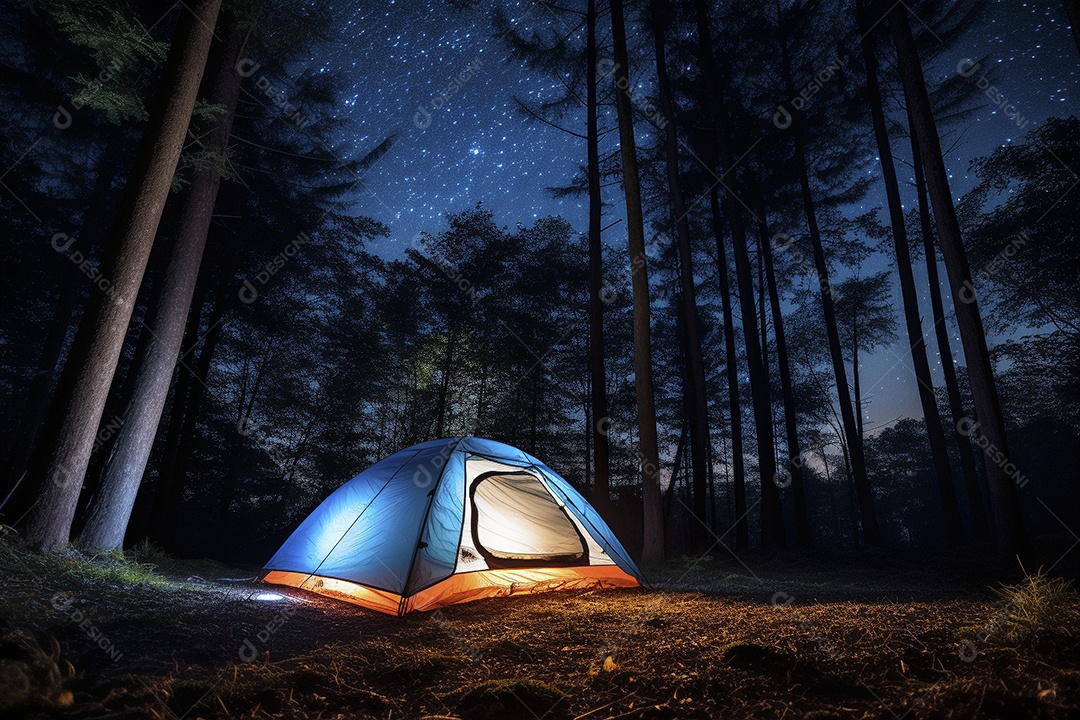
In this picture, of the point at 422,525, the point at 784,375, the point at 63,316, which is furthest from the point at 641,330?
the point at 63,316

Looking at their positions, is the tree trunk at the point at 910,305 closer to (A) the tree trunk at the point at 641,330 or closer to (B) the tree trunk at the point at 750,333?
(B) the tree trunk at the point at 750,333

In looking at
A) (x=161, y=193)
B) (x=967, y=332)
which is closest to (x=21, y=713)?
(x=161, y=193)

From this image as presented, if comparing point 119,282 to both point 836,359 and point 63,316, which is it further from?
point 836,359

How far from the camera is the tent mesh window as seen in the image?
5887 millimetres

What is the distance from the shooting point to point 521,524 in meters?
6.36

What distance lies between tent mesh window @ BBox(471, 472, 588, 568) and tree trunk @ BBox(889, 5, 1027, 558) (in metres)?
6.14

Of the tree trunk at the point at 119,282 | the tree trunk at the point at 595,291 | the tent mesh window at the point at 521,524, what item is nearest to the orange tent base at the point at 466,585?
the tent mesh window at the point at 521,524

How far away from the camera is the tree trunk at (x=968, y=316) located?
695cm

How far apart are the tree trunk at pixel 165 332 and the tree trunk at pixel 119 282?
91 cm

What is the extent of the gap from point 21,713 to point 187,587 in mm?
4093

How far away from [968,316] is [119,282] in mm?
10964

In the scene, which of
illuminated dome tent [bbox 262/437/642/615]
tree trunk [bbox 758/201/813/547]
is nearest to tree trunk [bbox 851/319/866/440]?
tree trunk [bbox 758/201/813/547]

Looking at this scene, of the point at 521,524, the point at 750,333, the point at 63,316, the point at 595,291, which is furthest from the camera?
the point at 750,333

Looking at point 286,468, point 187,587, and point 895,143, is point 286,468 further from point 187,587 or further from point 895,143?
point 895,143
